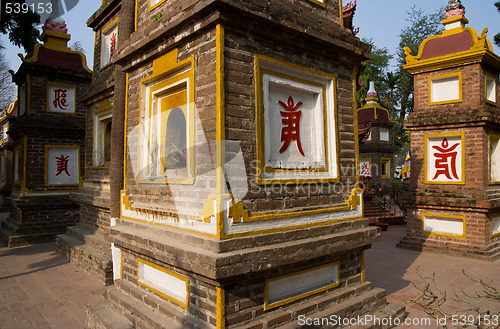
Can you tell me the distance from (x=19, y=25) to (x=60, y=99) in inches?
108

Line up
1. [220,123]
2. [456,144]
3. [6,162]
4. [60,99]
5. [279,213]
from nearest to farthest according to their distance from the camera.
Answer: [220,123], [279,213], [456,144], [60,99], [6,162]

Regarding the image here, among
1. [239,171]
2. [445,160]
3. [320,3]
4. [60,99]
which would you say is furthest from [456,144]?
[60,99]

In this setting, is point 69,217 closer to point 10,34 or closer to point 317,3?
point 10,34

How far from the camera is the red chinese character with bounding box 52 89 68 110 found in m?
12.2

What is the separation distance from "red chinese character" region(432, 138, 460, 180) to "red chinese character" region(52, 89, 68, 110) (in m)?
11.8

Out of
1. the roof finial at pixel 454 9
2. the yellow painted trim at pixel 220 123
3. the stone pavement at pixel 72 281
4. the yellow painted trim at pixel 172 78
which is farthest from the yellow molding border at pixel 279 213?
the roof finial at pixel 454 9

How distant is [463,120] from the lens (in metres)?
8.82

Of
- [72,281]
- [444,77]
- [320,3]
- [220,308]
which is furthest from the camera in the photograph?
[444,77]

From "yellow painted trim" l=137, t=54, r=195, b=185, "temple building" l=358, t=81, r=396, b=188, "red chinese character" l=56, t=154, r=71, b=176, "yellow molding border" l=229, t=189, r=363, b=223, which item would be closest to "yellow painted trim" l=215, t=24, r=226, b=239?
"yellow molding border" l=229, t=189, r=363, b=223

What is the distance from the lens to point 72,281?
23.9 feet

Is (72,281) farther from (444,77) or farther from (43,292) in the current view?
(444,77)

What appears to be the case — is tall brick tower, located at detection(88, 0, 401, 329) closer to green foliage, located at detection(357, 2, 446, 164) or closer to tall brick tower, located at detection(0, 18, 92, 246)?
tall brick tower, located at detection(0, 18, 92, 246)

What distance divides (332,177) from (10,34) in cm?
1064

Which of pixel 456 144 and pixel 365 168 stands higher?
pixel 456 144
